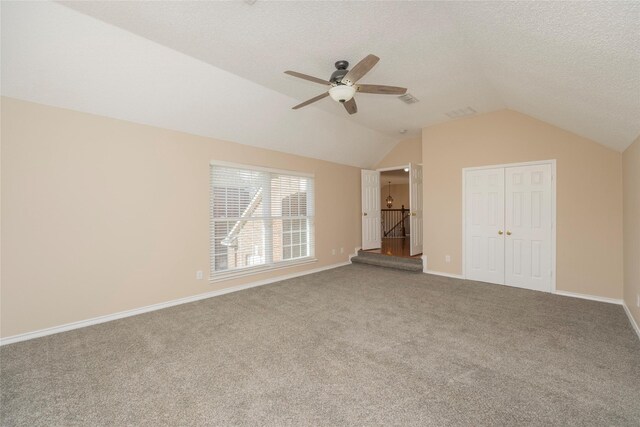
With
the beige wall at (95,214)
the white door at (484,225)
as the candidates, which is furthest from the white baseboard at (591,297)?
the beige wall at (95,214)

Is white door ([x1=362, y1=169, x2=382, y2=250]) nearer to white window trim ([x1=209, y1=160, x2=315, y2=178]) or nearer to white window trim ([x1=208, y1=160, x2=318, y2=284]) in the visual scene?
white window trim ([x1=208, y1=160, x2=318, y2=284])

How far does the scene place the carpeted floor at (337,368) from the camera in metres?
1.83

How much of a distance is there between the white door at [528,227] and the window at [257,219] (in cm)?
375

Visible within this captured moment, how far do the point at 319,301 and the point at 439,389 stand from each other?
225 cm

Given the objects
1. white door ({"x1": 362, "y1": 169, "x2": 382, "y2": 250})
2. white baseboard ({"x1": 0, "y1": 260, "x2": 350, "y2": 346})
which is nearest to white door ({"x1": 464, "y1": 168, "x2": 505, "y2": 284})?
white door ({"x1": 362, "y1": 169, "x2": 382, "y2": 250})

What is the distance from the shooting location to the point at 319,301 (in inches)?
162

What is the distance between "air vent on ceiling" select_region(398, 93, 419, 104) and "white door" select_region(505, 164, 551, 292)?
2.13m

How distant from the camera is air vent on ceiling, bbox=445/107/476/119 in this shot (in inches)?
189

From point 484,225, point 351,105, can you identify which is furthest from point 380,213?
point 351,105

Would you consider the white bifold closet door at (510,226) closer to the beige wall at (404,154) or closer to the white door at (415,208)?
the white door at (415,208)

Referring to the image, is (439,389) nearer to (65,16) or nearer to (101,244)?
(101,244)

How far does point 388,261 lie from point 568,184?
3.41 meters

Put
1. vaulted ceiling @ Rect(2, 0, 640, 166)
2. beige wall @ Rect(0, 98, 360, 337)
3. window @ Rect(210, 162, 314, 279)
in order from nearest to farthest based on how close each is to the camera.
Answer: vaulted ceiling @ Rect(2, 0, 640, 166), beige wall @ Rect(0, 98, 360, 337), window @ Rect(210, 162, 314, 279)

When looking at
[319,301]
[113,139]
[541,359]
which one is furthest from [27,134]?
[541,359]
